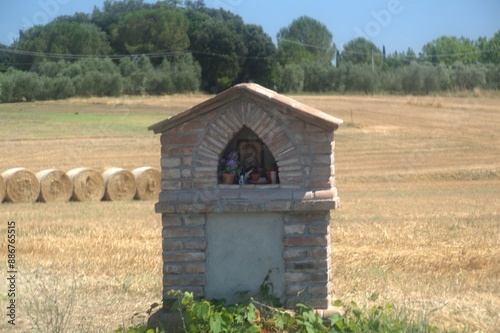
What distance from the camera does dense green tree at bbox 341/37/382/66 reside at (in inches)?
2163

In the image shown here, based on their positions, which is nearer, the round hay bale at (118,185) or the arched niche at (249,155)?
the arched niche at (249,155)

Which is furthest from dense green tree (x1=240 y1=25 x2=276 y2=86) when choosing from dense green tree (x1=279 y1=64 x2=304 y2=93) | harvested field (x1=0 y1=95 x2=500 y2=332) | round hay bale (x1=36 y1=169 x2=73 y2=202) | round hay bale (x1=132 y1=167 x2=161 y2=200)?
round hay bale (x1=36 y1=169 x2=73 y2=202)

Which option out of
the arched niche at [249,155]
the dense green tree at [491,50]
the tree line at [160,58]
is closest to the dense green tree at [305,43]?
the tree line at [160,58]

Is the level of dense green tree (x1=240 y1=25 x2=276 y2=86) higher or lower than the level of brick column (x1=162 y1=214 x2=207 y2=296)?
higher

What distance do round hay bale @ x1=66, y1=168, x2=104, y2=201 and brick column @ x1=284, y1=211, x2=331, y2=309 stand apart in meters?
15.9

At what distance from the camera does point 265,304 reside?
7500 mm

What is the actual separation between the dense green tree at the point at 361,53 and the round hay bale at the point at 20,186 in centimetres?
3390

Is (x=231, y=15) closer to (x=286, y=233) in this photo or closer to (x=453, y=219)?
(x=453, y=219)

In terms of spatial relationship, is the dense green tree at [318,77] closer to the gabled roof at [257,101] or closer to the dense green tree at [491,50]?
the dense green tree at [491,50]

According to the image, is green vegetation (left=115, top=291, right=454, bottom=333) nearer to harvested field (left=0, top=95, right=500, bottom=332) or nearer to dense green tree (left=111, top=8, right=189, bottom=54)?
harvested field (left=0, top=95, right=500, bottom=332)

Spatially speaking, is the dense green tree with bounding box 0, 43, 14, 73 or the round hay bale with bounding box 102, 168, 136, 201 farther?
the dense green tree with bounding box 0, 43, 14, 73

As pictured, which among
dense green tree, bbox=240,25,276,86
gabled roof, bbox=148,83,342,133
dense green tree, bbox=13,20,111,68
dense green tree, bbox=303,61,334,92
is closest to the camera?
gabled roof, bbox=148,83,342,133

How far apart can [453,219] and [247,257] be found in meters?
8.77

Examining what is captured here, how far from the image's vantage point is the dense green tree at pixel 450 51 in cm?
6404
